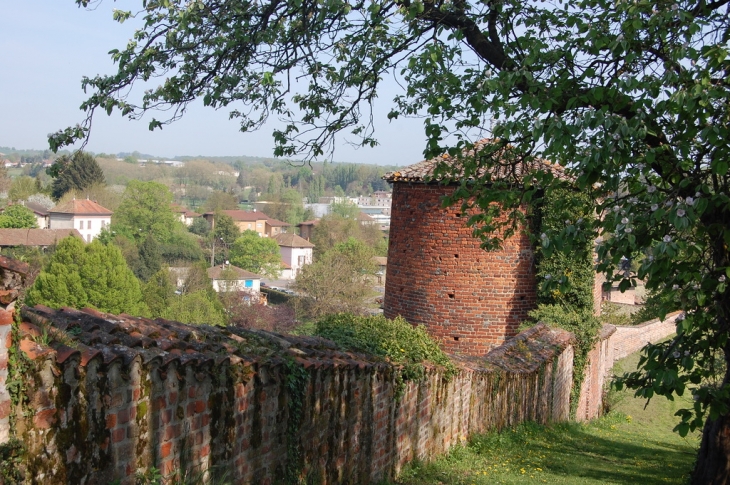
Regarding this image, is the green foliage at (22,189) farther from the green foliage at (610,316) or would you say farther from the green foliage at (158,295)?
the green foliage at (610,316)

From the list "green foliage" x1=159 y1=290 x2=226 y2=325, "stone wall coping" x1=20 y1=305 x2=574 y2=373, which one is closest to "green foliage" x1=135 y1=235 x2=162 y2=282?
"green foliage" x1=159 y1=290 x2=226 y2=325

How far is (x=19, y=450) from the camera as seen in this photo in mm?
3547

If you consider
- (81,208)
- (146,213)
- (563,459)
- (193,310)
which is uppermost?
(81,208)

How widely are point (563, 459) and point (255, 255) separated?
78506mm

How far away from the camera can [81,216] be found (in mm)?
83625

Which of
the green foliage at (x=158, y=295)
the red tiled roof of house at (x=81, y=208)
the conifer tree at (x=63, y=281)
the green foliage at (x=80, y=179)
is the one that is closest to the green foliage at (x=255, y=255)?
the red tiled roof of house at (x=81, y=208)

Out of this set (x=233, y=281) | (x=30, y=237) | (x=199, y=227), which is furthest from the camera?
(x=199, y=227)

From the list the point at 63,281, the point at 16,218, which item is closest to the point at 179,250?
the point at 16,218

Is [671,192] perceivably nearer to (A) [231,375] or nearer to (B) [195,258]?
(A) [231,375]

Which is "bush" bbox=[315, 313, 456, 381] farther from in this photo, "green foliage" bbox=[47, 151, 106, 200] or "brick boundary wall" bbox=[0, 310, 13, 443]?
"green foliage" bbox=[47, 151, 106, 200]

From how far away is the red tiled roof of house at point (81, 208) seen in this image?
269ft

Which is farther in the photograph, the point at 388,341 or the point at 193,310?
the point at 193,310

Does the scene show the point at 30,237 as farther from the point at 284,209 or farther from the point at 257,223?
the point at 284,209

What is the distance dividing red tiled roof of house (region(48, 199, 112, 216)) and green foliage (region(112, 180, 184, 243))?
6.94 ft
